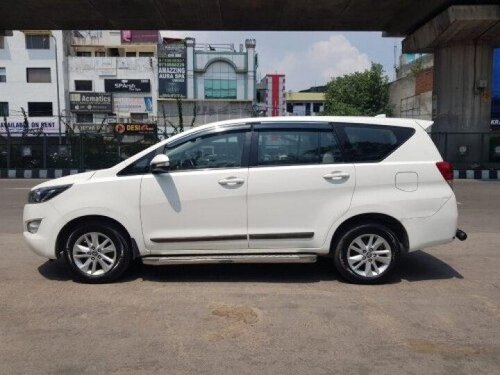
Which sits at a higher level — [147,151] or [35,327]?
[147,151]

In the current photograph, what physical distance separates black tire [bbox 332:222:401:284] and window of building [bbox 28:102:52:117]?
2121 inches

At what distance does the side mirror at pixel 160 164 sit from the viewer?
5.36m

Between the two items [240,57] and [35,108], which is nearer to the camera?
[35,108]

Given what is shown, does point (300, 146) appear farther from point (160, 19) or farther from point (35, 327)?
point (160, 19)

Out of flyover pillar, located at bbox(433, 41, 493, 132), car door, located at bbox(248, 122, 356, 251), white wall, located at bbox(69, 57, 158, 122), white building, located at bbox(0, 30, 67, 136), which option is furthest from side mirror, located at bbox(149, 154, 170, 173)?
white wall, located at bbox(69, 57, 158, 122)

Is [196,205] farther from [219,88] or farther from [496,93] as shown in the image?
[219,88]

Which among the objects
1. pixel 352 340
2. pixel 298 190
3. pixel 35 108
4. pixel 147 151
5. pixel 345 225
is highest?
pixel 35 108

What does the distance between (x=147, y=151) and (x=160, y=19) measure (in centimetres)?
1719

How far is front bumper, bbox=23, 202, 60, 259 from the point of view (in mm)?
5535

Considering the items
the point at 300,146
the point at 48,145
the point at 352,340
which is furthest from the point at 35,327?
the point at 48,145

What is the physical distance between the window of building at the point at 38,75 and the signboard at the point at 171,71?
11.7 meters

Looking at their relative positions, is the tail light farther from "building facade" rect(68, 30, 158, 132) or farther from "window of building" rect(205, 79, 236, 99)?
"window of building" rect(205, 79, 236, 99)

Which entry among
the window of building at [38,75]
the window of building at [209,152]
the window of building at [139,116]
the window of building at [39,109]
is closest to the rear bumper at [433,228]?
the window of building at [209,152]

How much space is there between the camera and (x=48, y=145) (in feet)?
69.7
